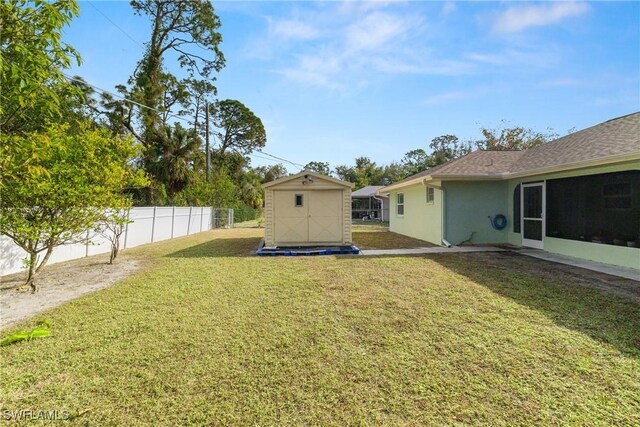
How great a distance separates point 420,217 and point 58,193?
451 inches

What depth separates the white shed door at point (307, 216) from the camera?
10562 mm

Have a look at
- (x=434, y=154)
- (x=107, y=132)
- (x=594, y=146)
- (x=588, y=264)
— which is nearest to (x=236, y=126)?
(x=107, y=132)

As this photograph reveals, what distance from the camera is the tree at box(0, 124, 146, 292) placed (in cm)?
527

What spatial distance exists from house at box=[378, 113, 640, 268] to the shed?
323cm

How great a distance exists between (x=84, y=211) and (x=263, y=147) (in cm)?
3225

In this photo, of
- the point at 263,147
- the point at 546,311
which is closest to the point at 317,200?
the point at 546,311

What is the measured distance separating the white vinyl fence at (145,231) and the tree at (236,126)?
15.5 m

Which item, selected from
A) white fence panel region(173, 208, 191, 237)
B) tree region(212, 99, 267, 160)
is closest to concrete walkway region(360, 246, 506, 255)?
white fence panel region(173, 208, 191, 237)

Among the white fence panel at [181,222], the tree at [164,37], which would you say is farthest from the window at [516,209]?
the tree at [164,37]

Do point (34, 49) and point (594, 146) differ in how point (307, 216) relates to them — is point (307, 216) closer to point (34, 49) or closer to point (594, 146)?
point (34, 49)

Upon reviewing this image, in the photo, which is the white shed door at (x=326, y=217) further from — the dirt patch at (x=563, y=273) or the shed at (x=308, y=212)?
the dirt patch at (x=563, y=273)

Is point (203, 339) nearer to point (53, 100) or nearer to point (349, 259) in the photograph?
point (53, 100)

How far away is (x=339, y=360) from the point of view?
304 cm

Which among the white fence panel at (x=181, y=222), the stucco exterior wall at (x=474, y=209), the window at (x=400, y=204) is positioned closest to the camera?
the stucco exterior wall at (x=474, y=209)
